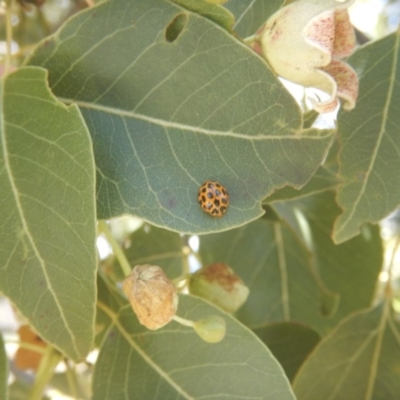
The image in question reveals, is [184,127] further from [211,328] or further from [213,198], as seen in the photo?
[211,328]

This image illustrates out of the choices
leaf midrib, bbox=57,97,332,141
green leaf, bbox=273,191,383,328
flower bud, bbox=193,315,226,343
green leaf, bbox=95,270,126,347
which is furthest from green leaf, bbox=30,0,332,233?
green leaf, bbox=273,191,383,328

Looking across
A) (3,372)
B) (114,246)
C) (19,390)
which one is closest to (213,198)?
(114,246)

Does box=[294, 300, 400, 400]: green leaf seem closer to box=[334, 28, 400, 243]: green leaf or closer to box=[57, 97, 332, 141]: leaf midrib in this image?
box=[334, 28, 400, 243]: green leaf

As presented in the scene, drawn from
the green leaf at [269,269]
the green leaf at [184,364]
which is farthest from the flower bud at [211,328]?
the green leaf at [269,269]

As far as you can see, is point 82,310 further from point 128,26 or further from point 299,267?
point 299,267

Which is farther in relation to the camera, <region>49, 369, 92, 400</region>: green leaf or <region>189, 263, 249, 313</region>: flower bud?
<region>49, 369, 92, 400</region>: green leaf

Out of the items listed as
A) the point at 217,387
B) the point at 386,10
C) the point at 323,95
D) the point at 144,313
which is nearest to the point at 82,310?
the point at 144,313
